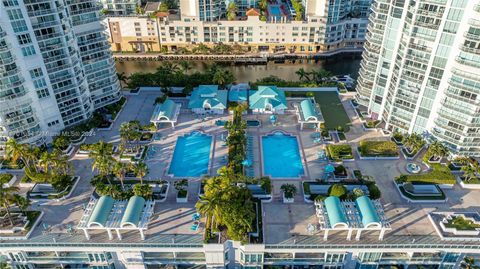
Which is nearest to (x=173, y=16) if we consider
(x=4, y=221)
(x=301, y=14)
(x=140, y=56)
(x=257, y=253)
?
(x=140, y=56)

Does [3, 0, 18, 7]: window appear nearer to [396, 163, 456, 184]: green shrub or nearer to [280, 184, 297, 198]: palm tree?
[280, 184, 297, 198]: palm tree

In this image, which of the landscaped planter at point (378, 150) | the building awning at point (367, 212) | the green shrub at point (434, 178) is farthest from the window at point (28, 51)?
the green shrub at point (434, 178)

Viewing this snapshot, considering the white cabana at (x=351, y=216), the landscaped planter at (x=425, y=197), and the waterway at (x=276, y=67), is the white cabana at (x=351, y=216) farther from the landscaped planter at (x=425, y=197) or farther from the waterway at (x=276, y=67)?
the waterway at (x=276, y=67)

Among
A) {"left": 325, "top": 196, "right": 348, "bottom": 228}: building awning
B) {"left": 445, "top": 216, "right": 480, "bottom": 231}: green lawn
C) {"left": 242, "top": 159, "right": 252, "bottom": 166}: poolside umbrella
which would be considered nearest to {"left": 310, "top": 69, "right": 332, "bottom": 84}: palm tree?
{"left": 242, "top": 159, "right": 252, "bottom": 166}: poolside umbrella

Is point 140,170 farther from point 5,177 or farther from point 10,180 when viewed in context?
point 10,180

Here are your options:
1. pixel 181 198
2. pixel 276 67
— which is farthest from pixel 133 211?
pixel 276 67
